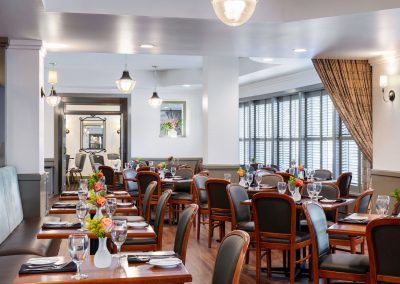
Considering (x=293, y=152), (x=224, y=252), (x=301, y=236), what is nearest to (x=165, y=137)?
(x=293, y=152)

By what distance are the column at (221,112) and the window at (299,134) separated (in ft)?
6.17

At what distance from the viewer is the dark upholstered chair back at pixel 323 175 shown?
940cm

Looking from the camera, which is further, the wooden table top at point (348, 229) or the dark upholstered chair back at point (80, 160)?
the dark upholstered chair back at point (80, 160)

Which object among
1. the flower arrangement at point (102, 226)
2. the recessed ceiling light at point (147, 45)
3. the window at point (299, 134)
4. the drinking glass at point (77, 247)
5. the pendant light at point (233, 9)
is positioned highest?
the recessed ceiling light at point (147, 45)

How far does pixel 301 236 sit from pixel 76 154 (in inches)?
580

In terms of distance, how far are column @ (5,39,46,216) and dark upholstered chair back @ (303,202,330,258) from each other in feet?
12.4

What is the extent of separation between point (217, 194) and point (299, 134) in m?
4.93

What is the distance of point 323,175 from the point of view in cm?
947

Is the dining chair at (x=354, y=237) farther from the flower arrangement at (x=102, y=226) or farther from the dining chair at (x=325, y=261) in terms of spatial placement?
the flower arrangement at (x=102, y=226)

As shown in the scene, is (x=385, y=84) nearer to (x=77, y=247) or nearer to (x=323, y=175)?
(x=323, y=175)

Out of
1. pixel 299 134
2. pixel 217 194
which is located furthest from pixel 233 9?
pixel 299 134

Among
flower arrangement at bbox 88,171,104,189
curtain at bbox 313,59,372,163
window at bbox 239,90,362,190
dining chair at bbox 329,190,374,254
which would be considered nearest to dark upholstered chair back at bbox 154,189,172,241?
flower arrangement at bbox 88,171,104,189

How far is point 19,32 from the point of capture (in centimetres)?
622

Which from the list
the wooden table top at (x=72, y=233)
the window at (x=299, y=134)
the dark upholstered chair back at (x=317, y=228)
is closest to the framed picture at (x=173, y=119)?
the window at (x=299, y=134)
